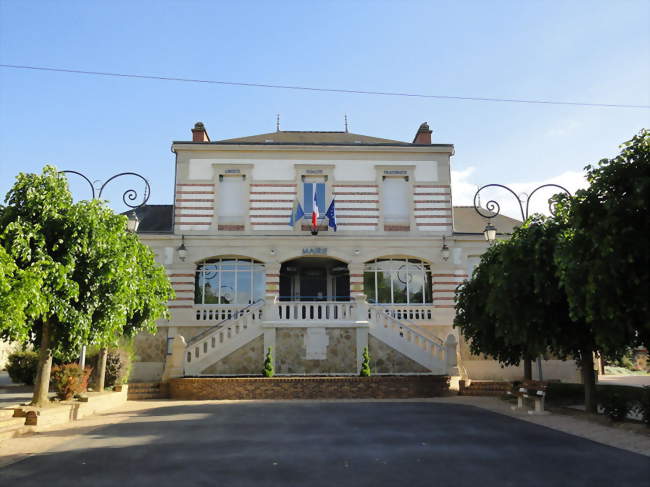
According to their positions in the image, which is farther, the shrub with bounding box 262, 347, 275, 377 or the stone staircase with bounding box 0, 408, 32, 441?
the shrub with bounding box 262, 347, 275, 377

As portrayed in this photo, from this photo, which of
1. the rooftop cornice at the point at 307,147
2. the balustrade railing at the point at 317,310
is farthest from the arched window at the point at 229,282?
the rooftop cornice at the point at 307,147

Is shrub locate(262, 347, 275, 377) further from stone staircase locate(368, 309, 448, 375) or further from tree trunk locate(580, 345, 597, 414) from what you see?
tree trunk locate(580, 345, 597, 414)

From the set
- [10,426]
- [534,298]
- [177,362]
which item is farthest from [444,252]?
[10,426]

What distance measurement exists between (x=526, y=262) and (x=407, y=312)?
10.9 m

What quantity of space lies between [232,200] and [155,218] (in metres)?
4.40

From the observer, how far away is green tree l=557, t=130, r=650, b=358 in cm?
907

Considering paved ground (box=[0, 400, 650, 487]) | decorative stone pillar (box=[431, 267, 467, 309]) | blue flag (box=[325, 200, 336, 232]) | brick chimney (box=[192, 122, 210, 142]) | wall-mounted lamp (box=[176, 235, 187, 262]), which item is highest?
brick chimney (box=[192, 122, 210, 142])

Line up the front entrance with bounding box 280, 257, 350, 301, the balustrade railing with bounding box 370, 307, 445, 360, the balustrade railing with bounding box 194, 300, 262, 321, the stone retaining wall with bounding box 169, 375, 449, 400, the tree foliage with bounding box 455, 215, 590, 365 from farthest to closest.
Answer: the front entrance with bounding box 280, 257, 350, 301
the balustrade railing with bounding box 194, 300, 262, 321
the balustrade railing with bounding box 370, 307, 445, 360
the stone retaining wall with bounding box 169, 375, 449, 400
the tree foliage with bounding box 455, 215, 590, 365

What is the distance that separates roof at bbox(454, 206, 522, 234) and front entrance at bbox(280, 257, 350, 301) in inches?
232

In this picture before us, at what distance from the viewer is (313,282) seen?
25.1m

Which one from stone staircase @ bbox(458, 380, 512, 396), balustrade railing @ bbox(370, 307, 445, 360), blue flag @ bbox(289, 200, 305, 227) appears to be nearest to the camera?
stone staircase @ bbox(458, 380, 512, 396)

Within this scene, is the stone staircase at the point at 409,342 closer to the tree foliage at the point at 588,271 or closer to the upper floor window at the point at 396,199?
the tree foliage at the point at 588,271

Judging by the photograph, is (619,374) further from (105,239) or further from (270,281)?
(105,239)

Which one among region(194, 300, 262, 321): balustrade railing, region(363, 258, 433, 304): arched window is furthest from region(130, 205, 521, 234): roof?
region(194, 300, 262, 321): balustrade railing
